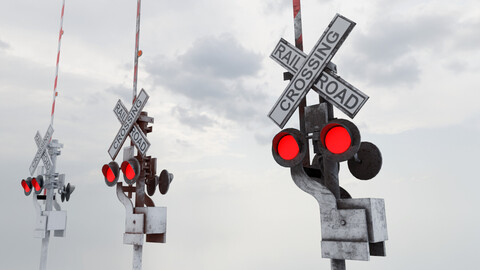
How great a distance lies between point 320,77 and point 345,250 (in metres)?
2.14

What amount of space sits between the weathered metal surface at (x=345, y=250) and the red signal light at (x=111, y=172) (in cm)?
467

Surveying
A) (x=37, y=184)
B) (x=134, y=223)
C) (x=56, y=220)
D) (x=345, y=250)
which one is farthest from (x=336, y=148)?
(x=37, y=184)

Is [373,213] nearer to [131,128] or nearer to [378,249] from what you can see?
[378,249]

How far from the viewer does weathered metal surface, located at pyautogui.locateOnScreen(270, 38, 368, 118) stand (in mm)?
4660

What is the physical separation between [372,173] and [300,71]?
164cm

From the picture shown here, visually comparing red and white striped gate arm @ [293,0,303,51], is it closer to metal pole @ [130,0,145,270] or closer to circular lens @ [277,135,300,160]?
circular lens @ [277,135,300,160]

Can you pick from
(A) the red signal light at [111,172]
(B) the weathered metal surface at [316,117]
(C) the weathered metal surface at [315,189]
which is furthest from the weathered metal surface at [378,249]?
(A) the red signal light at [111,172]

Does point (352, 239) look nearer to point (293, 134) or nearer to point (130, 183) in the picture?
point (293, 134)

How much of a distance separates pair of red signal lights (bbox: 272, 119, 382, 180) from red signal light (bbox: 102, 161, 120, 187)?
159 inches

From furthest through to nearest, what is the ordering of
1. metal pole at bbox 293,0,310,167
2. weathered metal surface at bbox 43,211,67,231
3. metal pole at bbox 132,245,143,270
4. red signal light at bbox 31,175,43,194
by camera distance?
weathered metal surface at bbox 43,211,67,231
red signal light at bbox 31,175,43,194
metal pole at bbox 132,245,143,270
metal pole at bbox 293,0,310,167

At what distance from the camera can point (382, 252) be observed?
4781 millimetres

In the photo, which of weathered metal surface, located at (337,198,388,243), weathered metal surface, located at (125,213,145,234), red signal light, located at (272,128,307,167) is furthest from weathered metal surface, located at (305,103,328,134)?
weathered metal surface, located at (125,213,145,234)

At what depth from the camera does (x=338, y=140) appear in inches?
177

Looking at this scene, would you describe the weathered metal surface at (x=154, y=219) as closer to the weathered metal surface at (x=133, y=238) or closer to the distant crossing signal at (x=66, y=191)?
the weathered metal surface at (x=133, y=238)
